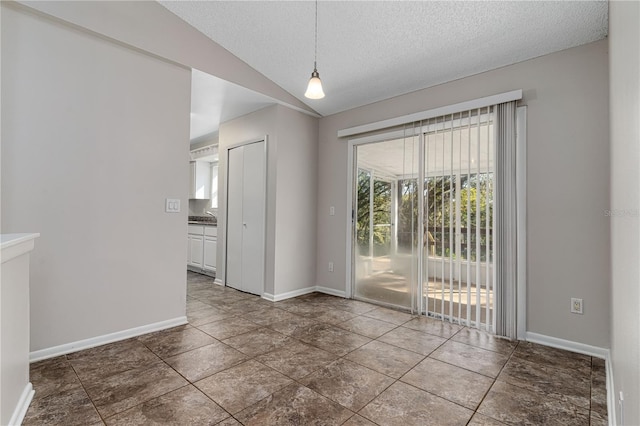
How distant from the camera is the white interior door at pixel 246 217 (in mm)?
4012

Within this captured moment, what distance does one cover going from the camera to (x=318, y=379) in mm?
1953

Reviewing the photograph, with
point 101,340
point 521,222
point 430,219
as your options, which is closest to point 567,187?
point 521,222

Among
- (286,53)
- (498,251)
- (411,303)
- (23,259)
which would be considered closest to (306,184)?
(286,53)

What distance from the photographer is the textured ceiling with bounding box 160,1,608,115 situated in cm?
231

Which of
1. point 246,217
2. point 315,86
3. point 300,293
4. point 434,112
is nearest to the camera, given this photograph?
point 315,86

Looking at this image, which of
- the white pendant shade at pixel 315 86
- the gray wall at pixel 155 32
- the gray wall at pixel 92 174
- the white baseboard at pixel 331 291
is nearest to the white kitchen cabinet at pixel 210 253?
the white baseboard at pixel 331 291

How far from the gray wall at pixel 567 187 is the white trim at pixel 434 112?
5.1 inches

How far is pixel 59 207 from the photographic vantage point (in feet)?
7.49

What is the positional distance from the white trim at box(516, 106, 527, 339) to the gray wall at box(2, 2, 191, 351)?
3.06m

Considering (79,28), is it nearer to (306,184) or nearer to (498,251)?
(306,184)

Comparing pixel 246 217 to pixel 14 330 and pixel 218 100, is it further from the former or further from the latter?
pixel 14 330

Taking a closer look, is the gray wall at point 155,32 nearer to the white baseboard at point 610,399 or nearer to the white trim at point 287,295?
the white trim at point 287,295

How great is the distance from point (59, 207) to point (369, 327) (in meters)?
2.75

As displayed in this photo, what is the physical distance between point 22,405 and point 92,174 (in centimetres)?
158
